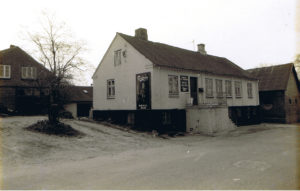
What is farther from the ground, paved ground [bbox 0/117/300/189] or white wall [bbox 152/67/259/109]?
white wall [bbox 152/67/259/109]

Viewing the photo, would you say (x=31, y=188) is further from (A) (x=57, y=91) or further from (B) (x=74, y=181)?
(A) (x=57, y=91)

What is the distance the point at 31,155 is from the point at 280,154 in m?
10.2

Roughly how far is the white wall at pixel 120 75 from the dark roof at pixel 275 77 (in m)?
20.1

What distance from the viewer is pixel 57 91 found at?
15.3m

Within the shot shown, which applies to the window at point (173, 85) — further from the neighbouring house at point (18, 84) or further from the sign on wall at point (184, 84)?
the neighbouring house at point (18, 84)

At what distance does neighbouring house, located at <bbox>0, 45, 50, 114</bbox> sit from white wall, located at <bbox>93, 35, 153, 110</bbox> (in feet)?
24.6

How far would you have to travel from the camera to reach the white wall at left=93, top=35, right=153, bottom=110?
1897 cm

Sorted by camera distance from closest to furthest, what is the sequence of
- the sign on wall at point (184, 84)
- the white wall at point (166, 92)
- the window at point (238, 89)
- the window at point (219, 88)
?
the white wall at point (166, 92) < the sign on wall at point (184, 84) < the window at point (219, 88) < the window at point (238, 89)

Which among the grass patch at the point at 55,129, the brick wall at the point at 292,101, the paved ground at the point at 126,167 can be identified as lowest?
the paved ground at the point at 126,167

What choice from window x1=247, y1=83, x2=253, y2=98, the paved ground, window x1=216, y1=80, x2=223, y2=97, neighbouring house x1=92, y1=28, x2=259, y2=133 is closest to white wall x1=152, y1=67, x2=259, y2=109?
neighbouring house x1=92, y1=28, x2=259, y2=133

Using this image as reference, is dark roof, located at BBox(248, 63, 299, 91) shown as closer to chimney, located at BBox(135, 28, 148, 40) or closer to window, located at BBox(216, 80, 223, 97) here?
window, located at BBox(216, 80, 223, 97)

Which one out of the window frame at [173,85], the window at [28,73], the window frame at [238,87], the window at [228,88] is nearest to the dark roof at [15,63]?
the window at [28,73]

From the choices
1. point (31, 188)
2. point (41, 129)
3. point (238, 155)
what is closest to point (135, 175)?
point (31, 188)

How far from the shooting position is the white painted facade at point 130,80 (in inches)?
701
